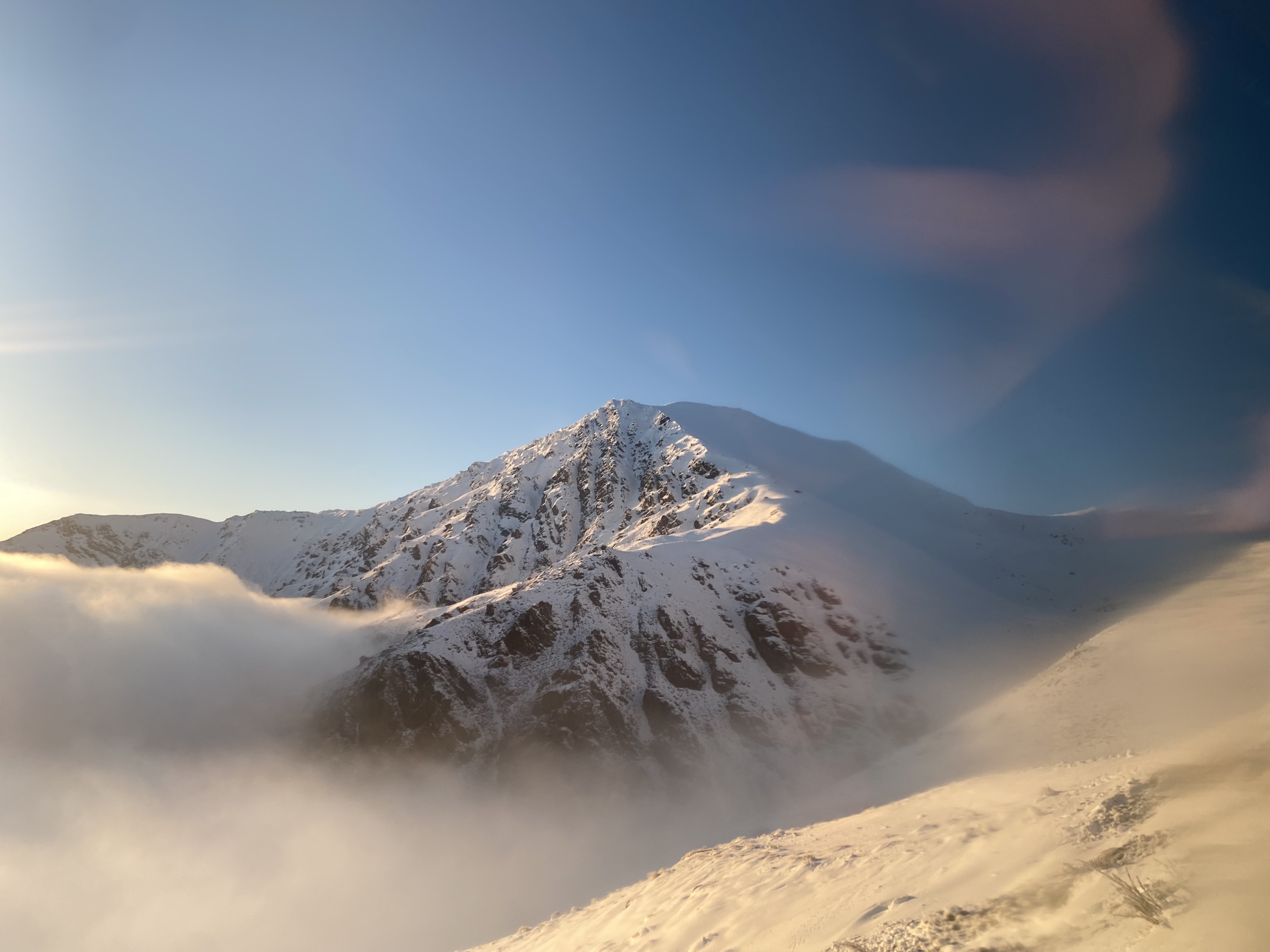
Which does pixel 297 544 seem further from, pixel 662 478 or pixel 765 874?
pixel 765 874

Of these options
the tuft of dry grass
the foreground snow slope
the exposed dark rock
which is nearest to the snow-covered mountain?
the exposed dark rock

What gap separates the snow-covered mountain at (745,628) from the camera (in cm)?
4316

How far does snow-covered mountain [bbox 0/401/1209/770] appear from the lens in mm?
43156

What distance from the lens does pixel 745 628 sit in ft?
175

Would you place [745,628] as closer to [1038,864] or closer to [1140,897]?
[1038,864]

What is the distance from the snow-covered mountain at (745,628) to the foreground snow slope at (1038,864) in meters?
25.0

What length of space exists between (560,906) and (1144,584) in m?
56.6

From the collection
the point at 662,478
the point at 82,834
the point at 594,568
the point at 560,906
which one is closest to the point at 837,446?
the point at 662,478

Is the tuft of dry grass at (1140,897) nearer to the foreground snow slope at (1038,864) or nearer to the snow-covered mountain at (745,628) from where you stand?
the foreground snow slope at (1038,864)

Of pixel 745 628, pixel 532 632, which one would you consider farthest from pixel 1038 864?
pixel 745 628

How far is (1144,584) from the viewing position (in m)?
48.0

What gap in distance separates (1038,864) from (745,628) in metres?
46.4

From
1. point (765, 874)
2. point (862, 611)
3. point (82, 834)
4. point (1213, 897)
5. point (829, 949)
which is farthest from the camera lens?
point (862, 611)

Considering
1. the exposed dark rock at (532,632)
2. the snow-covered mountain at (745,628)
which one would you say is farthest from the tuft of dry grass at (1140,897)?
the exposed dark rock at (532,632)
